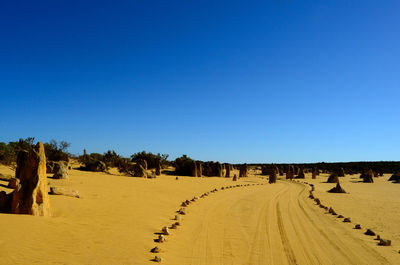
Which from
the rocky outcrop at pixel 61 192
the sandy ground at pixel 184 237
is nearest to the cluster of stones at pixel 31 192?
the sandy ground at pixel 184 237

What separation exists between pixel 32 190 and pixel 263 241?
794cm

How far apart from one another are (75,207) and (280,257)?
28.1ft

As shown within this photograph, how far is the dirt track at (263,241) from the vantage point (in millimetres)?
7973

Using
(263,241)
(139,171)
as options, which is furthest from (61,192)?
(139,171)

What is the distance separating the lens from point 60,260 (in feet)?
20.1

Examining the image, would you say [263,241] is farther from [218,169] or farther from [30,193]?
[218,169]

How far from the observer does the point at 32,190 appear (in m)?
9.11

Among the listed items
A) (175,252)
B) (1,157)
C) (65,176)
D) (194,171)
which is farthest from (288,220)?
(194,171)

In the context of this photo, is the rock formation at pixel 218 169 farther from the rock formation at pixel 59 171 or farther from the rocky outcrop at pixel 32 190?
the rocky outcrop at pixel 32 190

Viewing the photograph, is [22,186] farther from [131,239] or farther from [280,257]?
[280,257]

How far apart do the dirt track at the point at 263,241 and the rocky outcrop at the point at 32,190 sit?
176 inches

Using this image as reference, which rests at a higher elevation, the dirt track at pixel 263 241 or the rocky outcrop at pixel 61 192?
the rocky outcrop at pixel 61 192

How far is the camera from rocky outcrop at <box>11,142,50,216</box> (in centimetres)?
901

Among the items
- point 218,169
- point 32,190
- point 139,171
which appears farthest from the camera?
point 218,169
